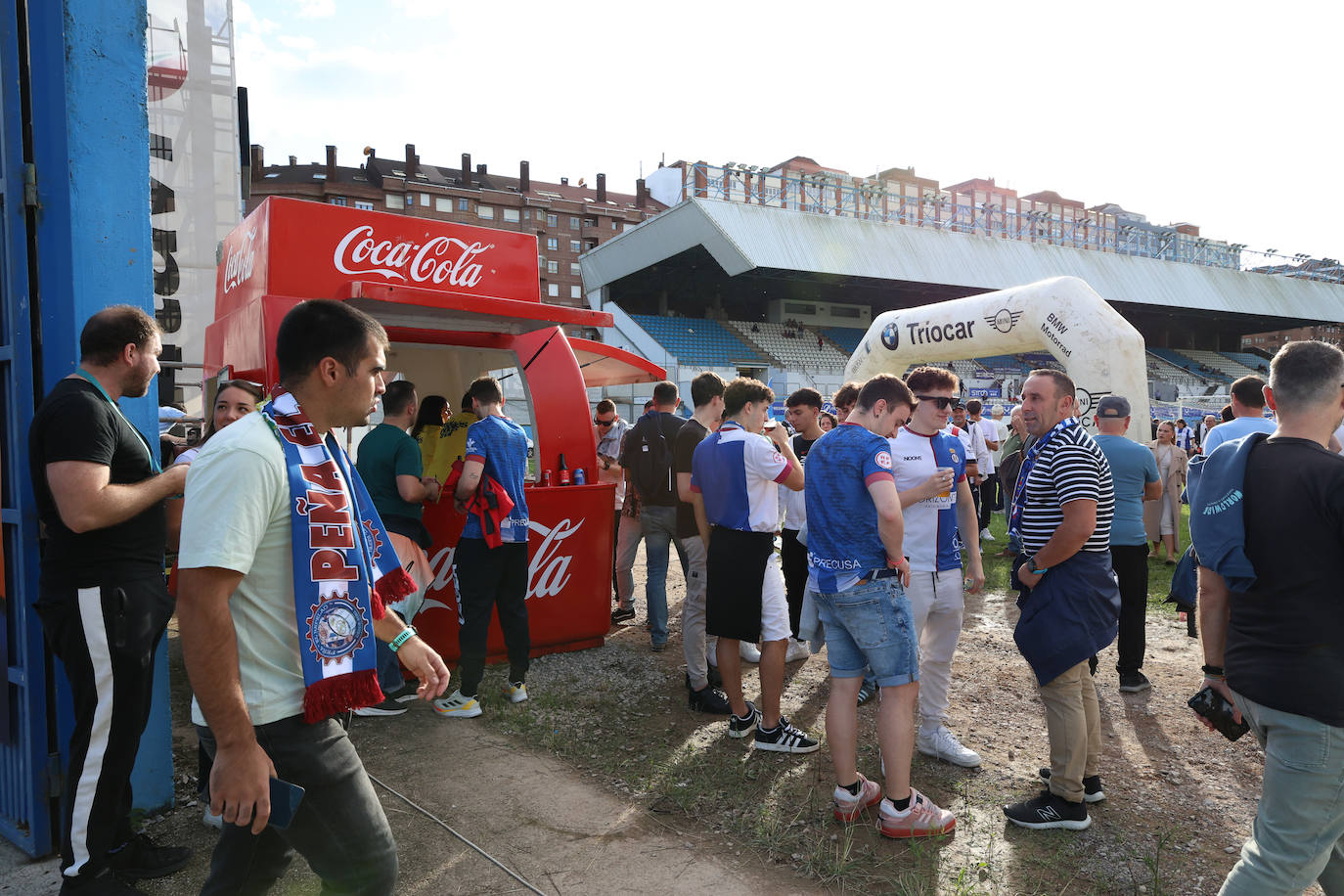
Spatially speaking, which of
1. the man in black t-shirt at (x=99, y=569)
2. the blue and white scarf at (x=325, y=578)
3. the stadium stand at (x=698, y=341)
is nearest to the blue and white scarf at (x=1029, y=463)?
the blue and white scarf at (x=325, y=578)

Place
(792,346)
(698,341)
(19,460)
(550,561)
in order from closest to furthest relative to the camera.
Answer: (19,460) → (550,561) → (698,341) → (792,346)

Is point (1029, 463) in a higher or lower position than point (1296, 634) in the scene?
higher

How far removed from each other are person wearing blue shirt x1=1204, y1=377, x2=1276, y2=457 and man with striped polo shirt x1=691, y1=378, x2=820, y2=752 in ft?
8.65

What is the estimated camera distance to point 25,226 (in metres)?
2.95

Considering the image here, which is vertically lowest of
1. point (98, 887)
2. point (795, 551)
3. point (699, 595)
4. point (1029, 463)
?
point (98, 887)

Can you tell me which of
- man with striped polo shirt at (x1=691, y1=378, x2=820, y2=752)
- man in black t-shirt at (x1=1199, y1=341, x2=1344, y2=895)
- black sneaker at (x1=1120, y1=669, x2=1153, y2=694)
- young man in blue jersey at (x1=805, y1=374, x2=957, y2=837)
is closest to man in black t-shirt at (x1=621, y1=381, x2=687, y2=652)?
man with striped polo shirt at (x1=691, y1=378, x2=820, y2=752)

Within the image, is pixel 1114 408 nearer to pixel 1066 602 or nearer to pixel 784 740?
pixel 1066 602

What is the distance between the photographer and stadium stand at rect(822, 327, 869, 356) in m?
36.0

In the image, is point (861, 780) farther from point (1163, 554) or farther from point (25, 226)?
point (1163, 554)

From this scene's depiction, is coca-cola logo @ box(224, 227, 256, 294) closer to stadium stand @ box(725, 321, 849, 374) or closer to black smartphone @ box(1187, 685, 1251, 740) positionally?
black smartphone @ box(1187, 685, 1251, 740)

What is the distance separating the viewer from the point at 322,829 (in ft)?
5.79

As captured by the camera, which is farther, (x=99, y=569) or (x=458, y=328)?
(x=458, y=328)

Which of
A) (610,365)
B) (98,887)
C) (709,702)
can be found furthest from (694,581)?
(610,365)

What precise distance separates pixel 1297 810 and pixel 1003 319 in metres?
9.01
